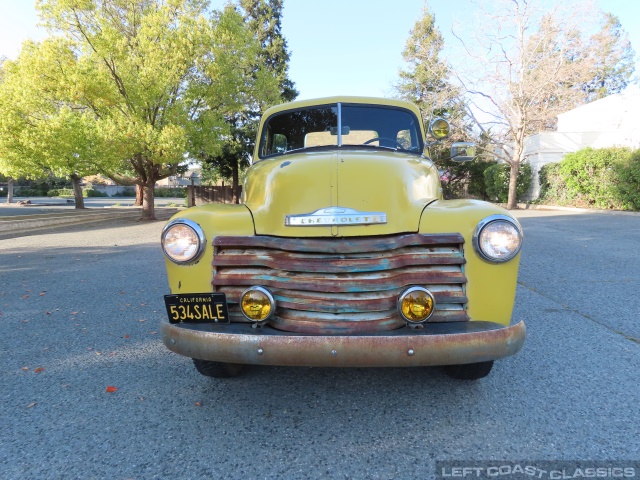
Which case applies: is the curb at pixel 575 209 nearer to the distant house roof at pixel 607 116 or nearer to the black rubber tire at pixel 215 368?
the distant house roof at pixel 607 116

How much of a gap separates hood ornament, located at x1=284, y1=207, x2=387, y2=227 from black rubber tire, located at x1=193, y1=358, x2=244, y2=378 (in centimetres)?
109

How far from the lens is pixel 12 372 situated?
3.02 metres

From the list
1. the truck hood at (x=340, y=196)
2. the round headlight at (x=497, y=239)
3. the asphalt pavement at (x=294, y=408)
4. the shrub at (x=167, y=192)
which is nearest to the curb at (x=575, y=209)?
the asphalt pavement at (x=294, y=408)

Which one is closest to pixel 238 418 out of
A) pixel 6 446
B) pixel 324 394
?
pixel 324 394

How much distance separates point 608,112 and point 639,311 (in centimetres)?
2374

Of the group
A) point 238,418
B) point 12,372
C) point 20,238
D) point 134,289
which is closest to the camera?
point 238,418

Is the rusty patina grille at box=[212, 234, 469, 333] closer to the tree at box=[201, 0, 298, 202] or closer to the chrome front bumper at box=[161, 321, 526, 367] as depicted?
the chrome front bumper at box=[161, 321, 526, 367]

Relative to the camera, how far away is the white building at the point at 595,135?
20797 mm

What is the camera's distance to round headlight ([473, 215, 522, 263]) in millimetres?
2271

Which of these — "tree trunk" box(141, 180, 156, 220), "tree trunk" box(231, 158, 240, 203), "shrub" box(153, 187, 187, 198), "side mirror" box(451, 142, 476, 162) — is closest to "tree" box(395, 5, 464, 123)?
"tree trunk" box(231, 158, 240, 203)

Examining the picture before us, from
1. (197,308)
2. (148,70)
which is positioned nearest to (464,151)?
(197,308)

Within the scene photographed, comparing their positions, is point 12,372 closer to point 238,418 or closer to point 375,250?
point 238,418

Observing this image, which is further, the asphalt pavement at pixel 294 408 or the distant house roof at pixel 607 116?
the distant house roof at pixel 607 116

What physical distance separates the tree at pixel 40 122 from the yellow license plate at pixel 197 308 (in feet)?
41.1
